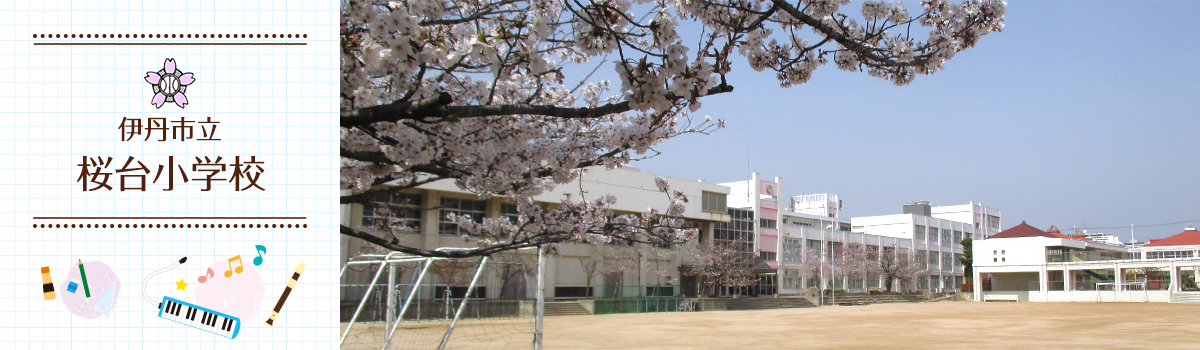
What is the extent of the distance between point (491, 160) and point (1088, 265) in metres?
56.9

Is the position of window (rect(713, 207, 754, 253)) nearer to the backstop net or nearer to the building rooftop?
the building rooftop

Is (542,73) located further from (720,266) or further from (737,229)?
(737,229)

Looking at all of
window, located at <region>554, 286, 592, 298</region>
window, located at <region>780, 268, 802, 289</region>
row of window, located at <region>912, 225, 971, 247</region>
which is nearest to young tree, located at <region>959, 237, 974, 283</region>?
row of window, located at <region>912, 225, 971, 247</region>

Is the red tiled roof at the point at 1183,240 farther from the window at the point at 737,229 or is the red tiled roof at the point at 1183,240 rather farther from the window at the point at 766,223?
the window at the point at 737,229

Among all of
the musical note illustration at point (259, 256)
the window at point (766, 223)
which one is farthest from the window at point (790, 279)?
the musical note illustration at point (259, 256)

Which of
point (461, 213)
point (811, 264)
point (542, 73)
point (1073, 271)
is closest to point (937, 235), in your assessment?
point (1073, 271)

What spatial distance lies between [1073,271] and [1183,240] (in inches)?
778

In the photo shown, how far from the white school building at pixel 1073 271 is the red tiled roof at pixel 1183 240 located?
0.24 meters

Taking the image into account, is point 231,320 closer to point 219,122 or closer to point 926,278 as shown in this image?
point 219,122

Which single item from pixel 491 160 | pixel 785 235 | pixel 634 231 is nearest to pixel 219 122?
pixel 491 160

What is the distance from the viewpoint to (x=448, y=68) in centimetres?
474

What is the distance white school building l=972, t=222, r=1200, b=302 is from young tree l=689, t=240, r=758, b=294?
2275 centimetres

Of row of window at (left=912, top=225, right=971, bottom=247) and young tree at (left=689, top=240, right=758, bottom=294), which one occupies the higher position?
row of window at (left=912, top=225, right=971, bottom=247)

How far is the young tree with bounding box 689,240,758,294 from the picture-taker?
146 ft
